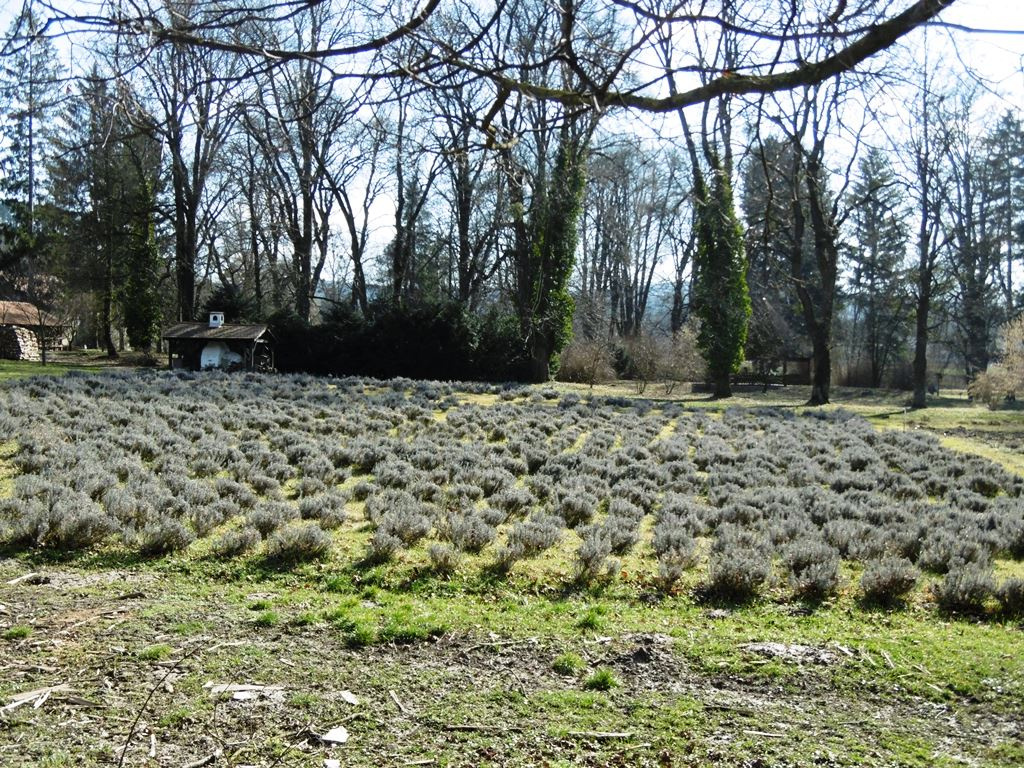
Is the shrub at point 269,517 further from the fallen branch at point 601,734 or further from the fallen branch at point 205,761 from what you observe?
the fallen branch at point 601,734

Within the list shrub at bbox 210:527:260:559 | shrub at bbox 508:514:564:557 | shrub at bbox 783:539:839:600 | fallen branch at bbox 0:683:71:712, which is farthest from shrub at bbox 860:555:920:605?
fallen branch at bbox 0:683:71:712

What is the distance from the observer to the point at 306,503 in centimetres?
883

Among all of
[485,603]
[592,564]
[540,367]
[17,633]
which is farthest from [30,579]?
[540,367]

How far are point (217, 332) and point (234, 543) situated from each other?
24054 mm

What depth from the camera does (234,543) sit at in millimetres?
7312

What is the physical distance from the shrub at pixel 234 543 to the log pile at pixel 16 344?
A: 37.0 metres

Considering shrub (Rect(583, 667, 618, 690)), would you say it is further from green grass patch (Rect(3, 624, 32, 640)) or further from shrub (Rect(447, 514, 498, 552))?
green grass patch (Rect(3, 624, 32, 640))

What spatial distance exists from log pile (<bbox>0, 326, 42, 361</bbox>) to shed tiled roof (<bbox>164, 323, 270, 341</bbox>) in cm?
1342

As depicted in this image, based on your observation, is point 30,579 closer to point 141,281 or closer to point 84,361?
point 84,361

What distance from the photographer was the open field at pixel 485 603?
150 inches

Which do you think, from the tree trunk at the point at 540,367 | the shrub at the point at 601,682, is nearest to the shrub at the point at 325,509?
the shrub at the point at 601,682

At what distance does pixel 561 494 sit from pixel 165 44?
26.5 ft

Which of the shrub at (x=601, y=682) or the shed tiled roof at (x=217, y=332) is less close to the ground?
the shed tiled roof at (x=217, y=332)

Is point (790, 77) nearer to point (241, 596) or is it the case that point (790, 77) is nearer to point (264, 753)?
point (264, 753)
